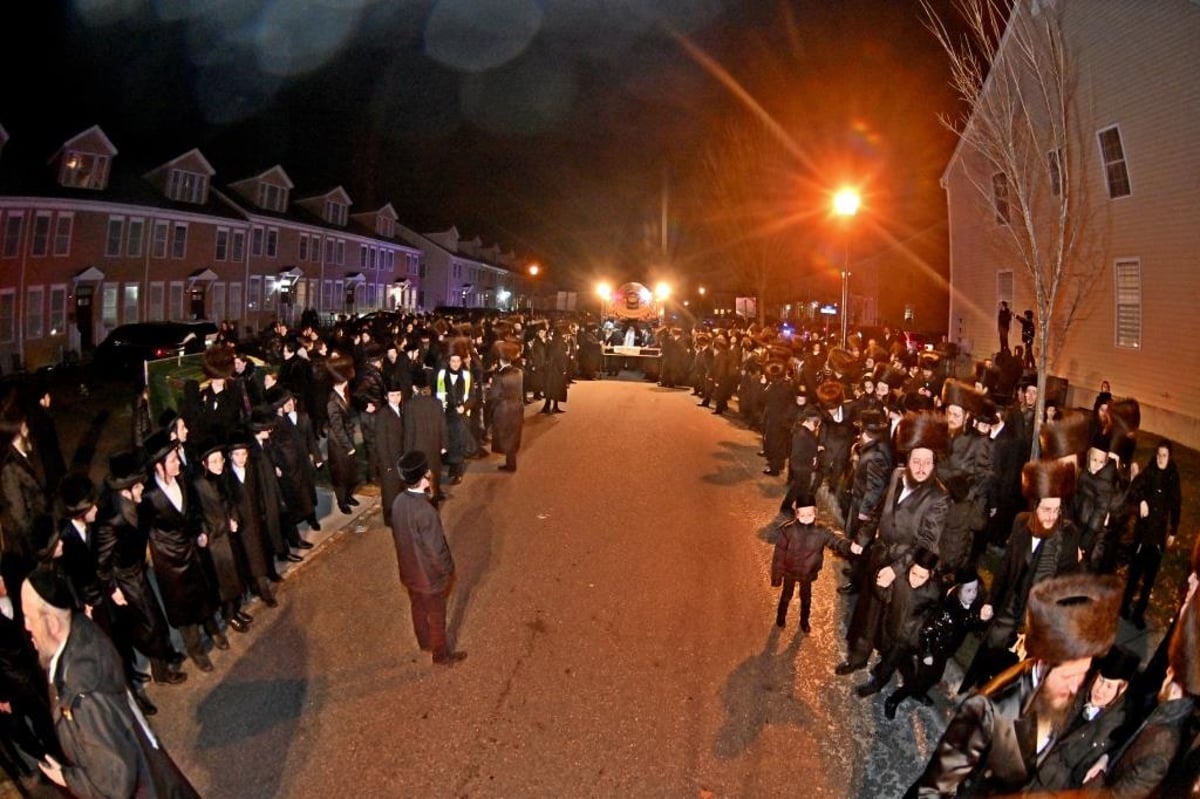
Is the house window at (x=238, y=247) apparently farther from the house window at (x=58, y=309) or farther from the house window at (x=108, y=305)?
the house window at (x=58, y=309)

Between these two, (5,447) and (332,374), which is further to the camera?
(332,374)

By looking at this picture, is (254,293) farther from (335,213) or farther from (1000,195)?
(1000,195)

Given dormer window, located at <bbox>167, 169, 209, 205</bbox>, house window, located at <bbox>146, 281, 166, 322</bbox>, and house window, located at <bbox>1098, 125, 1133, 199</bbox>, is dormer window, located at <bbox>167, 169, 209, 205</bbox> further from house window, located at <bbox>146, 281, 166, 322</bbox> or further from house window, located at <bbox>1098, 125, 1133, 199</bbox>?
house window, located at <bbox>1098, 125, 1133, 199</bbox>

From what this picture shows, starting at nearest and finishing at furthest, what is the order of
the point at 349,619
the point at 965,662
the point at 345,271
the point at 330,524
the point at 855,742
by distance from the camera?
the point at 855,742 < the point at 965,662 < the point at 349,619 < the point at 330,524 < the point at 345,271

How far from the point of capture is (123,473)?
586 cm

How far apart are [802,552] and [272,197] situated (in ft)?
128

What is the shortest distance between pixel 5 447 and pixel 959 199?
25.5m

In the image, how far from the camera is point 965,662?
21.7 feet

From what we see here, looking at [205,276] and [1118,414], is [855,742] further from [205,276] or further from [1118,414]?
[205,276]

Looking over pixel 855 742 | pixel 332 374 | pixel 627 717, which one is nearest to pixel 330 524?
pixel 332 374

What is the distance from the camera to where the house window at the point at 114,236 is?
91.6 ft

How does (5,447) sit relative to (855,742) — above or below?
above

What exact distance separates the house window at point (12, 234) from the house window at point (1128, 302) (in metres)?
29.6

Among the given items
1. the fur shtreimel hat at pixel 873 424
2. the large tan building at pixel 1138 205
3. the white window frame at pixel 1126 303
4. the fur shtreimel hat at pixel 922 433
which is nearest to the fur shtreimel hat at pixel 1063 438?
the fur shtreimel hat at pixel 922 433
